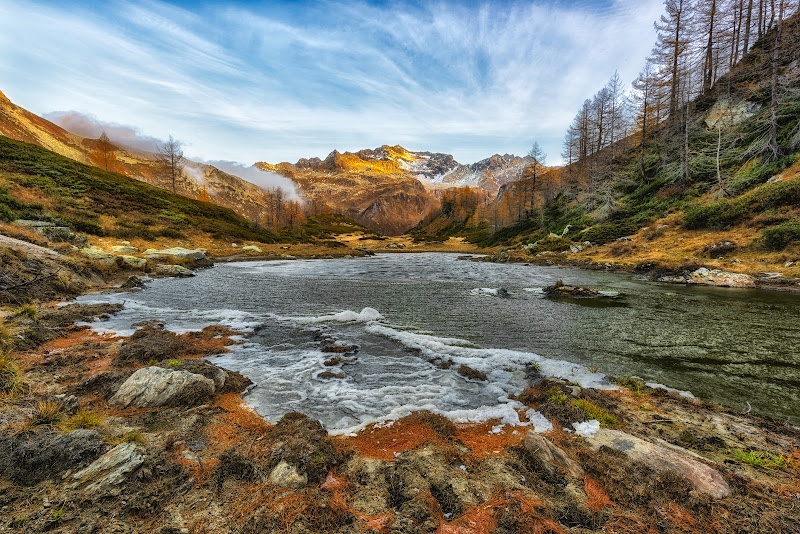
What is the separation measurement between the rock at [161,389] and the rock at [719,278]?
28516 mm

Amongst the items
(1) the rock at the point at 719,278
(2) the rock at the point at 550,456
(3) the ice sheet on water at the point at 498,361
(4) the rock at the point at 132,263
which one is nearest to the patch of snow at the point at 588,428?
(2) the rock at the point at 550,456

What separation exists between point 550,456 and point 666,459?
5.61ft

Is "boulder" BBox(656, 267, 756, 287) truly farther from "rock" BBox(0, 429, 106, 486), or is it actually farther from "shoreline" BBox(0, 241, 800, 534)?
"rock" BBox(0, 429, 106, 486)

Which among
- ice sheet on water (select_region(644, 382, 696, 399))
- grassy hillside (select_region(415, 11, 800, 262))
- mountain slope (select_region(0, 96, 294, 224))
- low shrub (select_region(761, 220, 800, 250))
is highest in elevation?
mountain slope (select_region(0, 96, 294, 224))

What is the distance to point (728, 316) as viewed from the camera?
44.1ft

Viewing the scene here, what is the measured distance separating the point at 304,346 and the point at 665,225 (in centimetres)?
3955

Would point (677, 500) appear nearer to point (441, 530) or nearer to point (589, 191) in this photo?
point (441, 530)

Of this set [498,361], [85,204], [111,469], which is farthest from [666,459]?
[85,204]

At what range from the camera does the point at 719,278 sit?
65.4 ft

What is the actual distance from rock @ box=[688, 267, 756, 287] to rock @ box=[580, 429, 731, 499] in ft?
71.1

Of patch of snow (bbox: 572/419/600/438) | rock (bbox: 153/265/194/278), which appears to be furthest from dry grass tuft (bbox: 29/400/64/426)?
rock (bbox: 153/265/194/278)

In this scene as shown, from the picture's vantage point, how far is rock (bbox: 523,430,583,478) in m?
4.64

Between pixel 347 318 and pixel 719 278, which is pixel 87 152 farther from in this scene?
pixel 719 278

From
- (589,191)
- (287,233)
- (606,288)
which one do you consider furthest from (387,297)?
(287,233)
